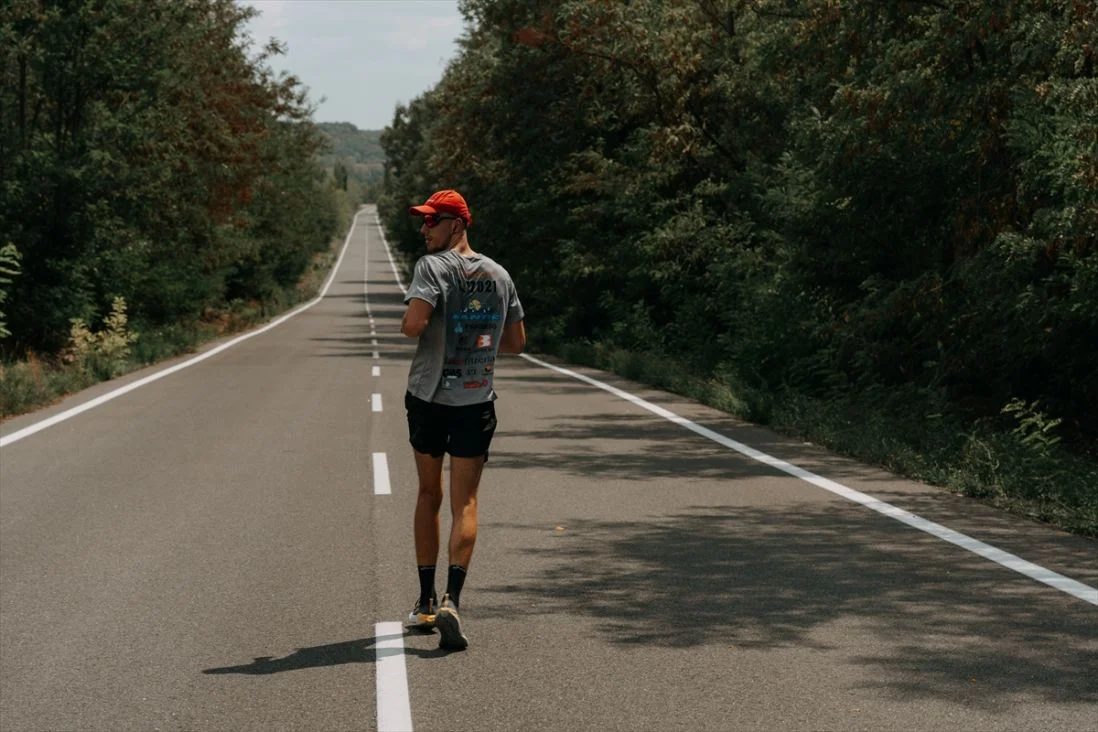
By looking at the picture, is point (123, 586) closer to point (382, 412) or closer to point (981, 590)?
point (981, 590)

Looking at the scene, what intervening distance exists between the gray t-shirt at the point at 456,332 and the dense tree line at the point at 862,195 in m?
7.43

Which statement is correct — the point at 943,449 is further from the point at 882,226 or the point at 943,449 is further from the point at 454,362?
the point at 454,362

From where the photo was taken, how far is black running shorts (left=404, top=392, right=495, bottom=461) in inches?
243

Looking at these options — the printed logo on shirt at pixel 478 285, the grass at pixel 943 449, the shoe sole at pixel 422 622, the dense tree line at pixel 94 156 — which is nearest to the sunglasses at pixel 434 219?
the printed logo on shirt at pixel 478 285

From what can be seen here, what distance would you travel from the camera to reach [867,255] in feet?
57.5

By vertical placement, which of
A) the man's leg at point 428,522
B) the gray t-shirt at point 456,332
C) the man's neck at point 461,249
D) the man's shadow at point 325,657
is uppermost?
the man's neck at point 461,249

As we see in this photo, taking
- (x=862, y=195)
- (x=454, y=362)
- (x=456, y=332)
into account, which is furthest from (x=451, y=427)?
(x=862, y=195)

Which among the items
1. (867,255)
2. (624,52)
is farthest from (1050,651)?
(624,52)

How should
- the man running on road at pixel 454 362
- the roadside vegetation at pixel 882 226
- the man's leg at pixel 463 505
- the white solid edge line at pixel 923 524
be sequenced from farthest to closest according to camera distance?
the roadside vegetation at pixel 882 226, the white solid edge line at pixel 923 524, the man's leg at pixel 463 505, the man running on road at pixel 454 362

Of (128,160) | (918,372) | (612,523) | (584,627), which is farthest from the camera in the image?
(128,160)

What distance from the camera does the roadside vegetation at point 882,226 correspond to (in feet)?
41.1

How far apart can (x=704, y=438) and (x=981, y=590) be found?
7.23 meters

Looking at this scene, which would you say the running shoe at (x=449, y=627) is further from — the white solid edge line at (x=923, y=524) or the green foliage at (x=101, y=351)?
the green foliage at (x=101, y=351)

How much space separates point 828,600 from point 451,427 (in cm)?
213
